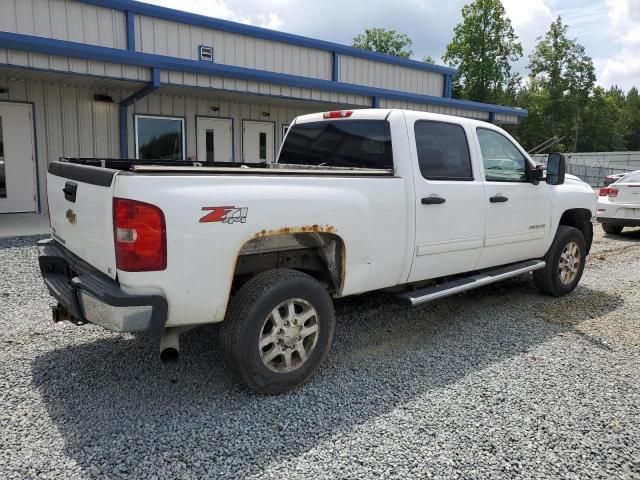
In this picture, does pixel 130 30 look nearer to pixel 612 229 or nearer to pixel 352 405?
pixel 352 405

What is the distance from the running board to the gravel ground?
448 mm

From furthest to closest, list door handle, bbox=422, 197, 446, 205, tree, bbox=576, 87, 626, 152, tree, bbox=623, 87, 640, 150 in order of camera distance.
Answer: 1. tree, bbox=623, 87, 640, 150
2. tree, bbox=576, 87, 626, 152
3. door handle, bbox=422, 197, 446, 205

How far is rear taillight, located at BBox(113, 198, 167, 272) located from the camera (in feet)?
9.12

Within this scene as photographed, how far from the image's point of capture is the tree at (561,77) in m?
53.9

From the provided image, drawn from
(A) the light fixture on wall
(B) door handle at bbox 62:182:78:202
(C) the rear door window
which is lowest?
(B) door handle at bbox 62:182:78:202

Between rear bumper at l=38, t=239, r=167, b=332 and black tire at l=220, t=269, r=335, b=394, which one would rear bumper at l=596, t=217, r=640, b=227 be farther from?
rear bumper at l=38, t=239, r=167, b=332

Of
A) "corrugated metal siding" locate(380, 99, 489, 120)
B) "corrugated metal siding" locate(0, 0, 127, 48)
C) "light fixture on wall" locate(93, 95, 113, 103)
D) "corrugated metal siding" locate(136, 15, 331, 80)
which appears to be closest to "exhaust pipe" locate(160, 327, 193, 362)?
"light fixture on wall" locate(93, 95, 113, 103)

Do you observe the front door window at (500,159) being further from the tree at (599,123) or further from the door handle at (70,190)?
the tree at (599,123)

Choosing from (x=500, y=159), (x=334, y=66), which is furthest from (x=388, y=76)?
(x=500, y=159)

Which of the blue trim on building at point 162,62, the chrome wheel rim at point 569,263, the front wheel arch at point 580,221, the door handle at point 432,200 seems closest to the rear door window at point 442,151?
the door handle at point 432,200

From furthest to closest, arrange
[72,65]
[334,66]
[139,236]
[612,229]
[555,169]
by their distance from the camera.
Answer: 1. [334,66]
2. [612,229]
3. [72,65]
4. [555,169]
5. [139,236]

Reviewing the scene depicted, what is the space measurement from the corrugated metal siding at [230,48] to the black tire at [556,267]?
10.6 metres

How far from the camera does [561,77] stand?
54562mm

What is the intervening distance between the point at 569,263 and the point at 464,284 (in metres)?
2.11
